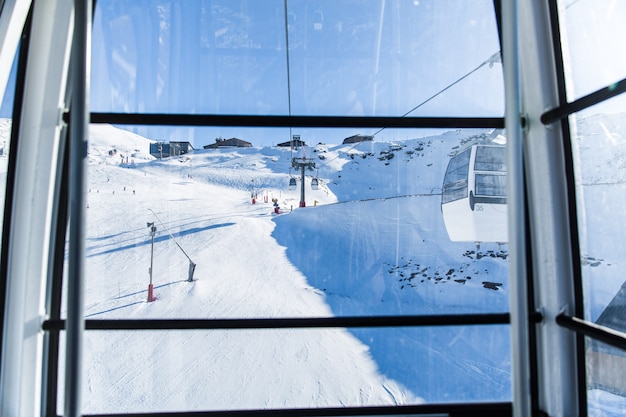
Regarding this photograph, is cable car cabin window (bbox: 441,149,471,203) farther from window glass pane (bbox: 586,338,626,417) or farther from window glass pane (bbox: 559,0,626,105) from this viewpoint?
window glass pane (bbox: 586,338,626,417)

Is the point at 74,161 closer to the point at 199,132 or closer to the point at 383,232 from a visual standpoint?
the point at 199,132

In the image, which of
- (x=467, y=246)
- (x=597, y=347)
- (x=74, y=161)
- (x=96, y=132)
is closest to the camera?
(x=74, y=161)

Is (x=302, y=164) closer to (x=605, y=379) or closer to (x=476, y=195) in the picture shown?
(x=476, y=195)

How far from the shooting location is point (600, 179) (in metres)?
1.57

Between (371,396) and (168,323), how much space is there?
46.0 inches

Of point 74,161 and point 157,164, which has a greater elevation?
point 157,164

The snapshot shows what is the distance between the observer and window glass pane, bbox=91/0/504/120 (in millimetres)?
1812

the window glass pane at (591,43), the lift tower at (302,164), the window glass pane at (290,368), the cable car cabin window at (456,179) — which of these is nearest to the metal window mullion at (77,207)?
the window glass pane at (290,368)

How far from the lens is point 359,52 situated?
1.91 m

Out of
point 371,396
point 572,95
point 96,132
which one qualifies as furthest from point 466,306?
point 96,132

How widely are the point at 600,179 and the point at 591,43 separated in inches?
26.1

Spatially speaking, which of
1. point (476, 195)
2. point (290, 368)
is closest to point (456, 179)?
point (476, 195)

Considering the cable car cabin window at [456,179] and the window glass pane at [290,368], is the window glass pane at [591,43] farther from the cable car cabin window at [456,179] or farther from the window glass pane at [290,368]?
the window glass pane at [290,368]

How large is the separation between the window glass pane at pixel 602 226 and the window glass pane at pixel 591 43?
0.16m
